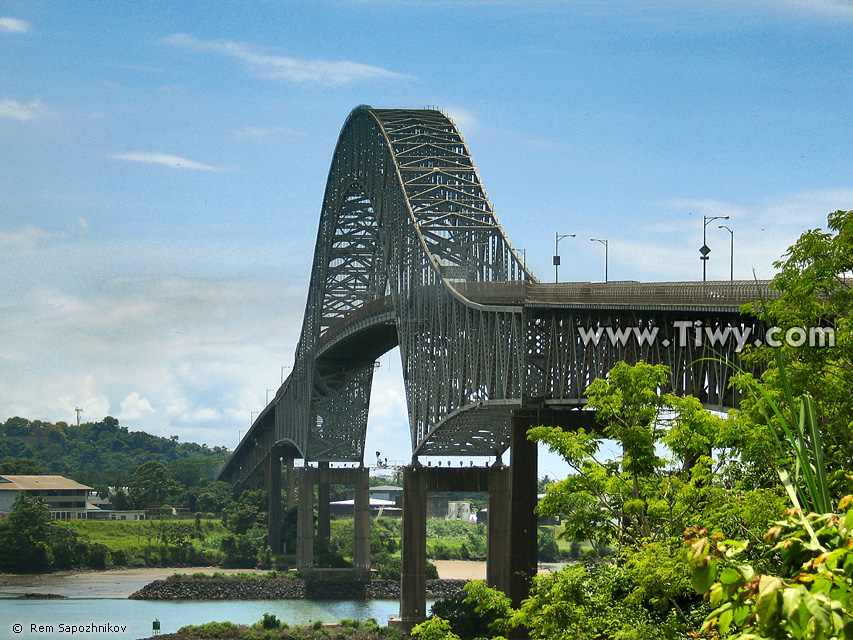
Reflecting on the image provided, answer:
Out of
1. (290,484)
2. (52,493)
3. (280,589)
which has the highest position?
(290,484)

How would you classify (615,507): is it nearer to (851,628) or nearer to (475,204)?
(851,628)

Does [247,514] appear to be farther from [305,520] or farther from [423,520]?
[423,520]

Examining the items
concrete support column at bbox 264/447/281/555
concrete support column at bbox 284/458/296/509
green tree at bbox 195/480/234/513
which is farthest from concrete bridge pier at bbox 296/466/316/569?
green tree at bbox 195/480/234/513

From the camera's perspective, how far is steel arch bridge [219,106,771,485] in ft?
168

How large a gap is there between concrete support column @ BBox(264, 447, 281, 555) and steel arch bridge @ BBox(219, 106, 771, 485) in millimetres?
8962

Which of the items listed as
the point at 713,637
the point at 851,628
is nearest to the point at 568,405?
the point at 713,637

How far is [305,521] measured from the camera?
131 m

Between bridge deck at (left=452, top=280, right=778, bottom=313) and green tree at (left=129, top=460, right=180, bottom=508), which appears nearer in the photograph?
bridge deck at (left=452, top=280, right=778, bottom=313)

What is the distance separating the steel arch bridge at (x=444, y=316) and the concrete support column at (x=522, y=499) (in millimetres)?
2252

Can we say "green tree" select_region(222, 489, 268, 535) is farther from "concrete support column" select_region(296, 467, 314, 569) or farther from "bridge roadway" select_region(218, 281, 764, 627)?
"bridge roadway" select_region(218, 281, 764, 627)

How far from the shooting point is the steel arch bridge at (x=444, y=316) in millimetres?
51281

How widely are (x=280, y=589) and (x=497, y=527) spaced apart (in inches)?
1669

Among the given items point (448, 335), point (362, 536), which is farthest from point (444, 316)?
point (362, 536)

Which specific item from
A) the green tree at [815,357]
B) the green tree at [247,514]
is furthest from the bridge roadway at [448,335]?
the green tree at [247,514]
